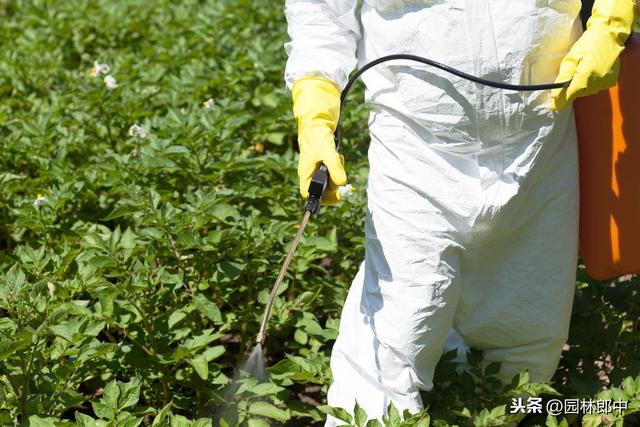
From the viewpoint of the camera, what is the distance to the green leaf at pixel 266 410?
2.26 m

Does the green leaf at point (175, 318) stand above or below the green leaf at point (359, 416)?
above

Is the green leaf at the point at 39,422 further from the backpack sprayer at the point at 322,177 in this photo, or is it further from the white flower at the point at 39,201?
the white flower at the point at 39,201

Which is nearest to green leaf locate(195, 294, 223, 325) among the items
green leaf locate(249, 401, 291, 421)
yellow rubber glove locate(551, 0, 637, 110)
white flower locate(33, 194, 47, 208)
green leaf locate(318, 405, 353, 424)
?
green leaf locate(249, 401, 291, 421)

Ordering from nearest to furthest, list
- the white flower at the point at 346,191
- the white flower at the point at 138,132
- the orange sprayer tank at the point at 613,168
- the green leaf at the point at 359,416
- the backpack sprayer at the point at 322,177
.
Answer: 1. the backpack sprayer at the point at 322,177
2. the green leaf at the point at 359,416
3. the orange sprayer tank at the point at 613,168
4. the white flower at the point at 346,191
5. the white flower at the point at 138,132

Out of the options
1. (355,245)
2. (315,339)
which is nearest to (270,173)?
(355,245)

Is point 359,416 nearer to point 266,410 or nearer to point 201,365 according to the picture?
point 266,410

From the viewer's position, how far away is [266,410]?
2258 millimetres

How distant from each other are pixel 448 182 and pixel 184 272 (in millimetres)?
880

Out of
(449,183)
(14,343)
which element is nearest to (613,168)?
(449,183)

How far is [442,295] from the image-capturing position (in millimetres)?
2104

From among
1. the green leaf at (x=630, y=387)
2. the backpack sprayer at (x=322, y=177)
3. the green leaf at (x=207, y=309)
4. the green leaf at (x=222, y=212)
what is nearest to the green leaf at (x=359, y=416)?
the backpack sprayer at (x=322, y=177)

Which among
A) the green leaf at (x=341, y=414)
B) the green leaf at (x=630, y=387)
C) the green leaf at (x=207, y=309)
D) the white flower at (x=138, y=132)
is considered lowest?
the green leaf at (x=630, y=387)

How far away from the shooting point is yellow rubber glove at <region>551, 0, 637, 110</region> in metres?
1.97

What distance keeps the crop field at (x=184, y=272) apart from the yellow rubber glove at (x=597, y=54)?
0.70m
